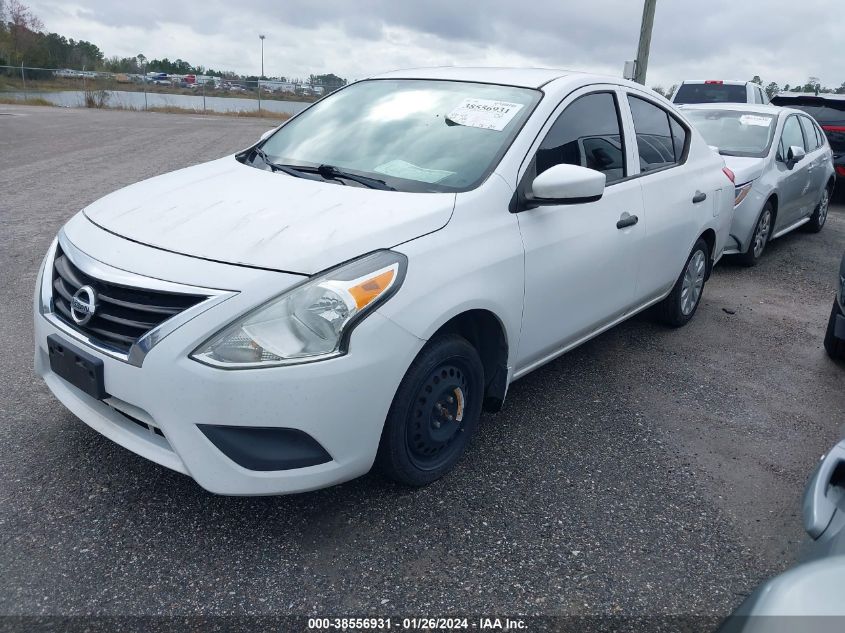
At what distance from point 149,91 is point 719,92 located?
91.1ft

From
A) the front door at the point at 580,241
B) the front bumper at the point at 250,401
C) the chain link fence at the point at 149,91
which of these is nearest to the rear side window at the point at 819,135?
the front door at the point at 580,241

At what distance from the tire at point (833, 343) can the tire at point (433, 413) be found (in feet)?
9.20

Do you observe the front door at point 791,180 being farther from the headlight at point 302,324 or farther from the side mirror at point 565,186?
the headlight at point 302,324

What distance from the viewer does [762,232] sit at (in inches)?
287

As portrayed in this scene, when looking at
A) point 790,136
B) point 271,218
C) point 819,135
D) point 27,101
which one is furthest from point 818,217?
point 27,101

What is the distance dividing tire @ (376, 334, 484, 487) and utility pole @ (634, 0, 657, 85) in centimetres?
1320

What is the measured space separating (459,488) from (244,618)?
1071 mm

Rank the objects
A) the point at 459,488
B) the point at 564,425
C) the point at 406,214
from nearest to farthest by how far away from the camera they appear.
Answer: the point at 406,214, the point at 459,488, the point at 564,425

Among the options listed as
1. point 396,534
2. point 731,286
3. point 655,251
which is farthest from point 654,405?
point 731,286

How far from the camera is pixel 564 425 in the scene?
3.68 meters

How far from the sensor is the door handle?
3.84m

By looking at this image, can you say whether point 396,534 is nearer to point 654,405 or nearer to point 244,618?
point 244,618

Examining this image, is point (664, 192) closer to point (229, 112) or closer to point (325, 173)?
point (325, 173)

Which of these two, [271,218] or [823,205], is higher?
[271,218]
